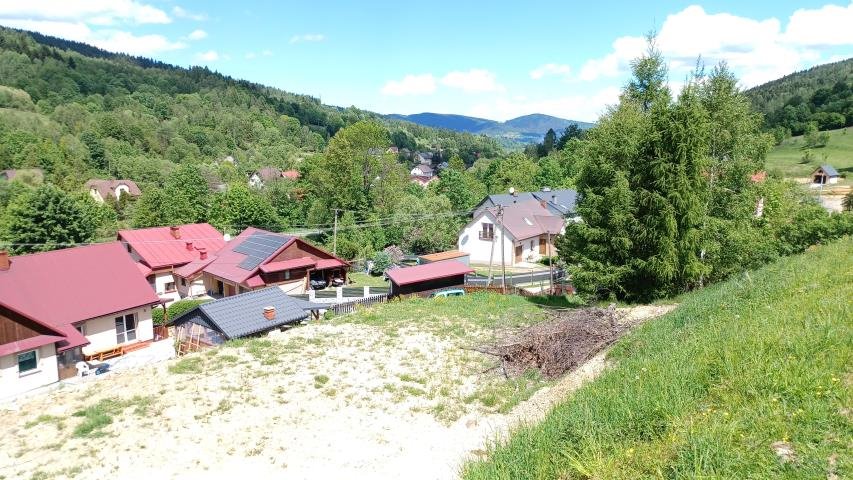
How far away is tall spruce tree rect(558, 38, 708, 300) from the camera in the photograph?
746 inches

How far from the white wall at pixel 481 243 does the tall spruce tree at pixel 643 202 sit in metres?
25.5

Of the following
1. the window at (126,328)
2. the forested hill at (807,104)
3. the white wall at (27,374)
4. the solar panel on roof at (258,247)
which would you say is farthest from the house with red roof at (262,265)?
the forested hill at (807,104)

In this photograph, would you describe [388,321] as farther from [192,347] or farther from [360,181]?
[360,181]

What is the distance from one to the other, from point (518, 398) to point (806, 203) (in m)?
25.0

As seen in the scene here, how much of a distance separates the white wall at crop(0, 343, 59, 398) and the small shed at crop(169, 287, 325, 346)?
187 inches

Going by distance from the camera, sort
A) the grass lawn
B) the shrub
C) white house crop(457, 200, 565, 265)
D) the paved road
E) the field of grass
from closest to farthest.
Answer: the paved road
the grass lawn
the shrub
white house crop(457, 200, 565, 265)
the field of grass

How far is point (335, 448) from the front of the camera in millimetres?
10906

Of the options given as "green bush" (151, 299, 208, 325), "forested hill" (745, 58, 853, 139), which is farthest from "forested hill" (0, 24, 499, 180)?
"forested hill" (745, 58, 853, 139)

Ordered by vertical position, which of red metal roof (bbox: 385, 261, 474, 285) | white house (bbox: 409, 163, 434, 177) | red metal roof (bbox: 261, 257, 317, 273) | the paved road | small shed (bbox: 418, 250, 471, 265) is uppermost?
white house (bbox: 409, 163, 434, 177)

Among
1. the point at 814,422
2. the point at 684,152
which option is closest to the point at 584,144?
the point at 684,152

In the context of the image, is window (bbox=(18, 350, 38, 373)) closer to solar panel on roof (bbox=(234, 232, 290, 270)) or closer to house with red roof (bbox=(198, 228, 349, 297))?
house with red roof (bbox=(198, 228, 349, 297))

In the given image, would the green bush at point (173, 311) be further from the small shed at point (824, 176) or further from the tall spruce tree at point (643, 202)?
the small shed at point (824, 176)

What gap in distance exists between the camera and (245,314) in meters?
19.9

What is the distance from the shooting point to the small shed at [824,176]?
250 ft
